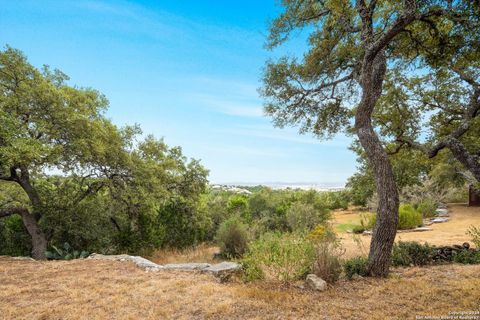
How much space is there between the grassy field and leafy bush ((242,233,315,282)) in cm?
19

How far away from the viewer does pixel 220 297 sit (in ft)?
11.4

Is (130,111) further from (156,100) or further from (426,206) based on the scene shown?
(426,206)

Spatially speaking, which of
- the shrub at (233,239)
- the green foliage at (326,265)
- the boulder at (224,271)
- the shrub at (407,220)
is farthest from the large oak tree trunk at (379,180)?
the shrub at (407,220)

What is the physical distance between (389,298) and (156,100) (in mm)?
8932

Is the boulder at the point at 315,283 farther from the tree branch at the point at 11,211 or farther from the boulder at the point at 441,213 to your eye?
the boulder at the point at 441,213

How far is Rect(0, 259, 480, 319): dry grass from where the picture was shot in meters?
2.97

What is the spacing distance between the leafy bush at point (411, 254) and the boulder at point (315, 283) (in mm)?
2579

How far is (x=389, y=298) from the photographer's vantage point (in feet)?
10.9

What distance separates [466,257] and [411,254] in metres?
1.28

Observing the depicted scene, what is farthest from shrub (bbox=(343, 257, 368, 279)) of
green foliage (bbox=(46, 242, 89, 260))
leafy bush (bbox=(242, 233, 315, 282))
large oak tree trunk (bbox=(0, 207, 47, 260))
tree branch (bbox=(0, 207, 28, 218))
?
tree branch (bbox=(0, 207, 28, 218))

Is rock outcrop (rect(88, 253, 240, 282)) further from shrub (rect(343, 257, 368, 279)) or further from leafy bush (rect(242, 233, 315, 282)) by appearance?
shrub (rect(343, 257, 368, 279))

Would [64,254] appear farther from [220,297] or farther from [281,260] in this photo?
[281,260]

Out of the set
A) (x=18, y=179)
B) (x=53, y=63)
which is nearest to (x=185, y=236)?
(x=18, y=179)

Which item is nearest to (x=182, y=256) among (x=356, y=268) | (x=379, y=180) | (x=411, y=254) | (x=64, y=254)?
(x=64, y=254)
